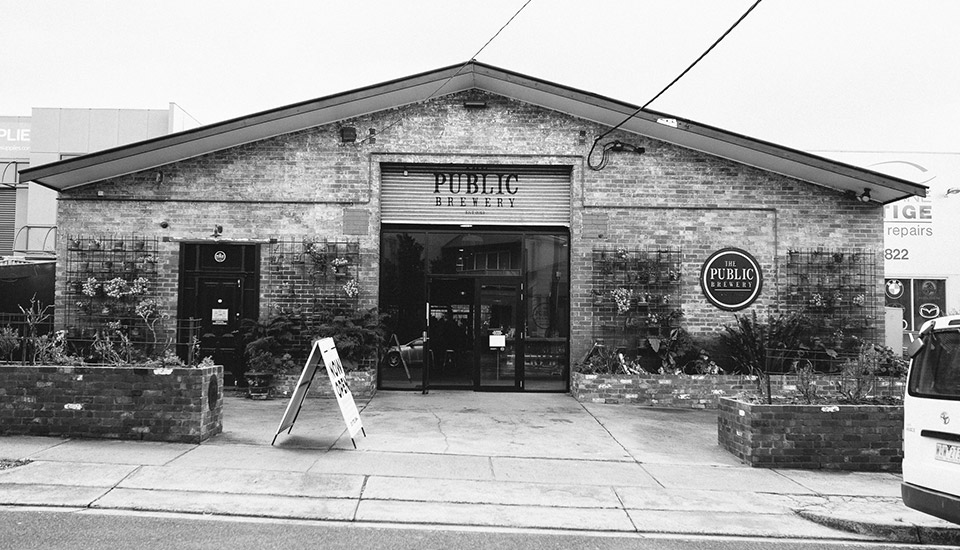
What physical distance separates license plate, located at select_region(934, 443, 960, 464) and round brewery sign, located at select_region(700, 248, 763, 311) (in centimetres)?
781

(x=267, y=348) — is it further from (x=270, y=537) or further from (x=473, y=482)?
(x=270, y=537)

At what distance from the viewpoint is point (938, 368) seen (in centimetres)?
540

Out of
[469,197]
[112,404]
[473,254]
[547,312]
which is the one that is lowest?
[112,404]

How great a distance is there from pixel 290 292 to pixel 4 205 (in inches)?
848

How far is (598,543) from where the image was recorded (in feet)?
17.7

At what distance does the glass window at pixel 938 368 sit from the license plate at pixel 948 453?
376mm

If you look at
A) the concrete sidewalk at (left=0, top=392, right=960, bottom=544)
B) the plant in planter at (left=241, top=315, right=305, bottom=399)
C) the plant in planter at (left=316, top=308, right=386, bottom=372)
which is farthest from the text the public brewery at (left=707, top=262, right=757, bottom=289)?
the plant in planter at (left=241, top=315, right=305, bottom=399)

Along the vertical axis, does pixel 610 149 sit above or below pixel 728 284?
above

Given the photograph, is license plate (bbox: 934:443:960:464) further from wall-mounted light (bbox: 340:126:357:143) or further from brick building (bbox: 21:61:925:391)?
wall-mounted light (bbox: 340:126:357:143)

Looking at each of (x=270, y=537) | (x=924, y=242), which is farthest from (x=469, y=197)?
(x=924, y=242)

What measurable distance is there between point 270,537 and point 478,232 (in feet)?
28.6

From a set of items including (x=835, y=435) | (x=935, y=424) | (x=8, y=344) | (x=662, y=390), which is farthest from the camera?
(x=662, y=390)

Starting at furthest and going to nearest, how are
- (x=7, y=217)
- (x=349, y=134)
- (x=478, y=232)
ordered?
(x=7, y=217) < (x=478, y=232) < (x=349, y=134)

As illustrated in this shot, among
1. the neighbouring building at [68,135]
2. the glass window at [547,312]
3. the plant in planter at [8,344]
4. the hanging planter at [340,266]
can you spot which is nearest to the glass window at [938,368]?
the glass window at [547,312]
